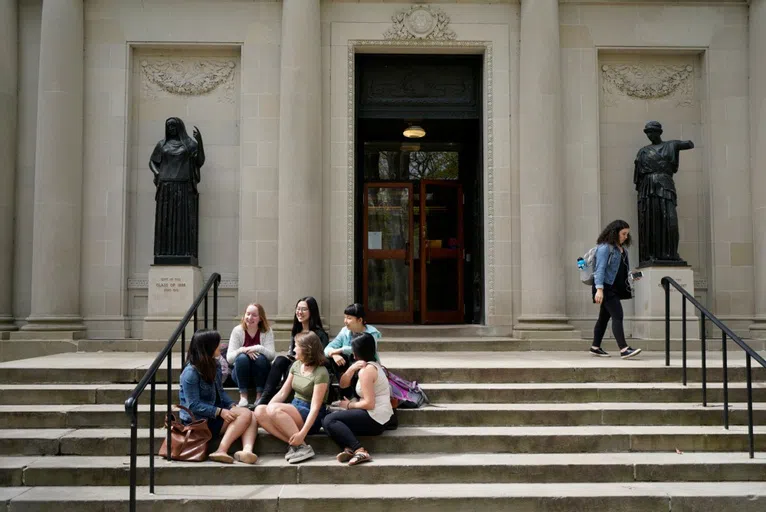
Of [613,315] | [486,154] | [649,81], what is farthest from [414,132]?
[613,315]

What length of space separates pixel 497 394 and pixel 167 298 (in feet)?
17.4

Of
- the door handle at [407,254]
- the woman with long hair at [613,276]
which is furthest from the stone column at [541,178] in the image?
the door handle at [407,254]

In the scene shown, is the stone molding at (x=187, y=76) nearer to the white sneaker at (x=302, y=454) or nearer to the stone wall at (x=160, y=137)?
the stone wall at (x=160, y=137)

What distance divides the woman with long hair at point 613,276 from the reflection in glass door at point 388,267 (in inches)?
189

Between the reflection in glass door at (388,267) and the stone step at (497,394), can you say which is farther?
the reflection in glass door at (388,267)

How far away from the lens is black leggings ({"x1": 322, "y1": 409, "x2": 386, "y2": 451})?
6.66m

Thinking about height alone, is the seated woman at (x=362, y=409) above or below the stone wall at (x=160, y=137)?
below

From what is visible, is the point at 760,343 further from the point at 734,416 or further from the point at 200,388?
the point at 200,388

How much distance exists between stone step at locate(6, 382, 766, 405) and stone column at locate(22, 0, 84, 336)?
135 inches

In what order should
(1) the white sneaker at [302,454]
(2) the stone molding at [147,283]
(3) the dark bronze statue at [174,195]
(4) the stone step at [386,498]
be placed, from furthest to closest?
(2) the stone molding at [147,283] < (3) the dark bronze statue at [174,195] < (1) the white sneaker at [302,454] < (4) the stone step at [386,498]

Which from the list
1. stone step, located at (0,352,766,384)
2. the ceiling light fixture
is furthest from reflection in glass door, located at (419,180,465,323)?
stone step, located at (0,352,766,384)

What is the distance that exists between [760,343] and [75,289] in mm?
10495

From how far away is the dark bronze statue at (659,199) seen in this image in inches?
444

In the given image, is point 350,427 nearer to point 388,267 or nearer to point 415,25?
point 388,267
